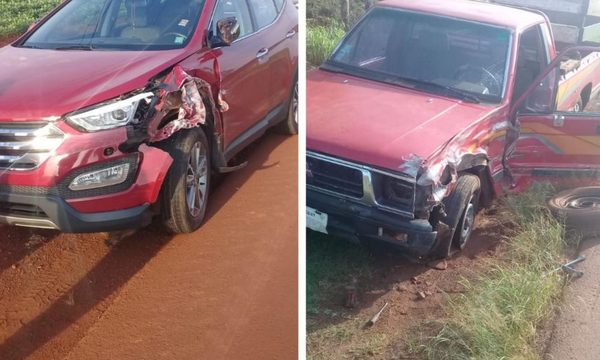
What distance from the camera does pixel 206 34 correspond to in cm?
193

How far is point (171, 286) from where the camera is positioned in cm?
174

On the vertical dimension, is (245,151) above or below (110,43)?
below

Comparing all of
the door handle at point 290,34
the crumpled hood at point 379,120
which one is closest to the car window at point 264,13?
the door handle at point 290,34

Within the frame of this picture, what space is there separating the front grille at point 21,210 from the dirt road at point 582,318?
3.99 ft

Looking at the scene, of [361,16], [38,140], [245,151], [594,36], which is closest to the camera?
[38,140]

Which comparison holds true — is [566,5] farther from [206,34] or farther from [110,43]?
[110,43]

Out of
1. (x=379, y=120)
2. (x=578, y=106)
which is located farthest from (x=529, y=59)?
(x=379, y=120)

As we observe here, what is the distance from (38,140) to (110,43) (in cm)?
39

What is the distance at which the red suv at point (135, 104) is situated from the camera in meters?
1.51

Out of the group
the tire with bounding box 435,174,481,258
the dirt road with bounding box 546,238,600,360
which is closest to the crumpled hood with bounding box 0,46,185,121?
the tire with bounding box 435,174,481,258

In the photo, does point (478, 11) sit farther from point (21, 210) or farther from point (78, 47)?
point (21, 210)

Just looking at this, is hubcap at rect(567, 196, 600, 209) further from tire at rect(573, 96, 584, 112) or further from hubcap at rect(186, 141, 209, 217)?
hubcap at rect(186, 141, 209, 217)

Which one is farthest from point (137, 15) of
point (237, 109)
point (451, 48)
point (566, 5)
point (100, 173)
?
point (566, 5)

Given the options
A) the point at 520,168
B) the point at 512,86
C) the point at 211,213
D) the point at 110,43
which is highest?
the point at 110,43
